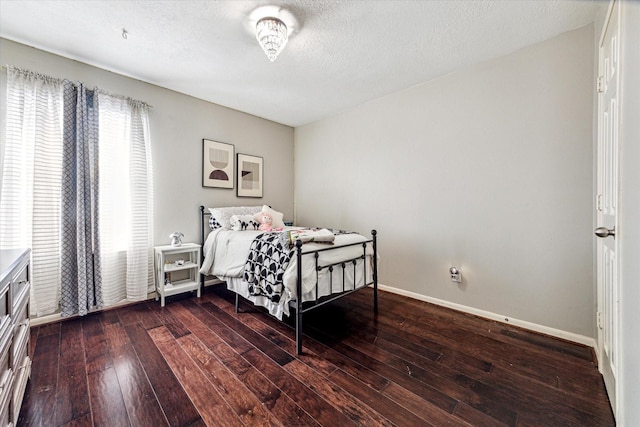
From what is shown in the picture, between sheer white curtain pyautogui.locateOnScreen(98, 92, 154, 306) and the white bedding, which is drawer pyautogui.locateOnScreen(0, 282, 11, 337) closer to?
the white bedding

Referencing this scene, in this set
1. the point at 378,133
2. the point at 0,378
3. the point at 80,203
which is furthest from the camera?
the point at 378,133

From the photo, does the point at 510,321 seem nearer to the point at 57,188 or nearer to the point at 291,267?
the point at 291,267

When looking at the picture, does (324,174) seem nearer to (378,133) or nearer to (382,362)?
(378,133)

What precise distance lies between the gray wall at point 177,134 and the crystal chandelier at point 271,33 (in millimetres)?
1831

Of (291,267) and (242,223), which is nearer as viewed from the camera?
(291,267)

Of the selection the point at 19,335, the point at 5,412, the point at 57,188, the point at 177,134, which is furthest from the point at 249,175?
the point at 5,412

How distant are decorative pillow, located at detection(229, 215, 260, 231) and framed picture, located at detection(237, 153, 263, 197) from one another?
2.32ft

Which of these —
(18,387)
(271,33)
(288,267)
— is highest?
(271,33)

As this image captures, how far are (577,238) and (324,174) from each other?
9.76 feet

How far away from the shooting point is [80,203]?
7.95ft

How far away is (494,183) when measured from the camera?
2453 millimetres

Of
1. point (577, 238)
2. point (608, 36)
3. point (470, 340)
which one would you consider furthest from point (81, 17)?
point (577, 238)

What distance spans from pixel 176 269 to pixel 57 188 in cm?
132

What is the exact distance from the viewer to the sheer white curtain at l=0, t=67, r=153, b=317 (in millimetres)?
2180
